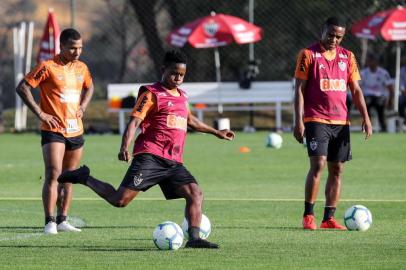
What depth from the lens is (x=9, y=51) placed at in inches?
1476

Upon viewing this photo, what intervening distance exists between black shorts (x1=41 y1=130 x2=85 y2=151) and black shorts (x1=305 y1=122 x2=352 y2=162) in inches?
93.9

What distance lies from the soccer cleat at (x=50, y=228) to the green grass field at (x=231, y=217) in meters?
0.18

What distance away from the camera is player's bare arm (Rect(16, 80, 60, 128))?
1145cm

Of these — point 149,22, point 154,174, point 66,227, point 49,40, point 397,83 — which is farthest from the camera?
point 149,22

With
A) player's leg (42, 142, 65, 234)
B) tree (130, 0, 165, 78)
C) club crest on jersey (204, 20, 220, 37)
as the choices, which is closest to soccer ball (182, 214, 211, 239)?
player's leg (42, 142, 65, 234)

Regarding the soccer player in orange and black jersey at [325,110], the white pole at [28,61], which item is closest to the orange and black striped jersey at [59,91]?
the soccer player in orange and black jersey at [325,110]

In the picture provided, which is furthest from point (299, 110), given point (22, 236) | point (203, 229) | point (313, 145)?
point (22, 236)

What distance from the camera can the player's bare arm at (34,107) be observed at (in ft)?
37.6

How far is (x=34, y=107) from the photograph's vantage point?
11422 millimetres

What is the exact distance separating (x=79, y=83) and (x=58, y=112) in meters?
0.44

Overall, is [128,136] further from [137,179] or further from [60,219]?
[60,219]

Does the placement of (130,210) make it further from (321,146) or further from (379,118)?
(379,118)

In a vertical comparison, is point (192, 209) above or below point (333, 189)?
above

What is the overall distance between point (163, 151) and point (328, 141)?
2.27 meters
